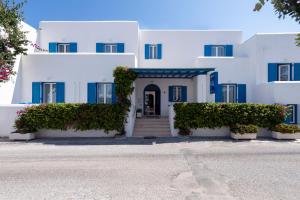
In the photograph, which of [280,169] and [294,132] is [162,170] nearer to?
[280,169]

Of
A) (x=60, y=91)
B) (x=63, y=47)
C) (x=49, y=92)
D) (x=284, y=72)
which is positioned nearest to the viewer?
(x=60, y=91)

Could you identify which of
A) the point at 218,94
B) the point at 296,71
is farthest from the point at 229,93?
the point at 296,71

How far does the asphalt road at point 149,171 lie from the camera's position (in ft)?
19.6

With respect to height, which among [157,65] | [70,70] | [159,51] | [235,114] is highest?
[159,51]

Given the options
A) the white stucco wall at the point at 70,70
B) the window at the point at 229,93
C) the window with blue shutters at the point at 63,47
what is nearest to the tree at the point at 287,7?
the white stucco wall at the point at 70,70

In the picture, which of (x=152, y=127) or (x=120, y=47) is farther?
(x=120, y=47)

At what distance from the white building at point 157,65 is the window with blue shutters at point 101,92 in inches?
2.6

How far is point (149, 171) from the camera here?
7859 millimetres

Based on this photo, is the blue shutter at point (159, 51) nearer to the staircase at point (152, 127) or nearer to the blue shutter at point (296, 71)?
the staircase at point (152, 127)

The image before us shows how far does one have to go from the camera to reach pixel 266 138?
48.3 feet

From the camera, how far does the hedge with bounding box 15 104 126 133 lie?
1455 cm

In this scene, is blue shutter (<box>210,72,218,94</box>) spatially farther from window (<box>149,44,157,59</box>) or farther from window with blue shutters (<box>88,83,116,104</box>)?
window (<box>149,44,157,59</box>)

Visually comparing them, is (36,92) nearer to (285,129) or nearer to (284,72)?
(285,129)

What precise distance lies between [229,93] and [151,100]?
6398 millimetres
